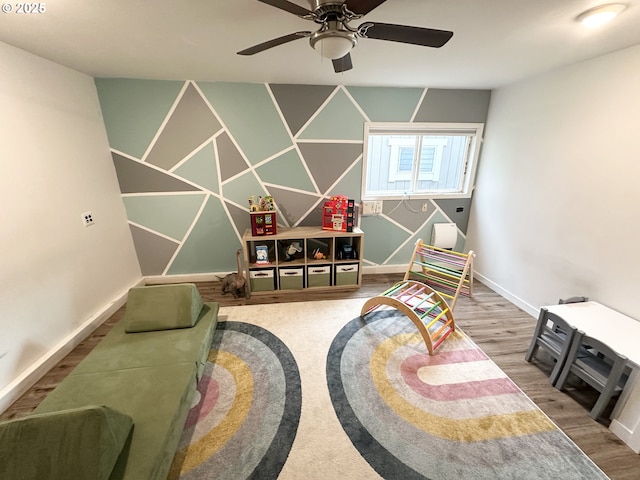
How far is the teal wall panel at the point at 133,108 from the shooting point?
2.75 meters

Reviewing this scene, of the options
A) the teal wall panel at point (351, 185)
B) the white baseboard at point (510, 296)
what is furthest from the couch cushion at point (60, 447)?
the white baseboard at point (510, 296)

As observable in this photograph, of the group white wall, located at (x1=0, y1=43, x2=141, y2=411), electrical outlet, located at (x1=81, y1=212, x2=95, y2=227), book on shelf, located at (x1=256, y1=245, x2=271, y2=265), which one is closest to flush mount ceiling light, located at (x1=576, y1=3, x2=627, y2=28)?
book on shelf, located at (x1=256, y1=245, x2=271, y2=265)

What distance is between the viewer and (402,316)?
274 centimetres

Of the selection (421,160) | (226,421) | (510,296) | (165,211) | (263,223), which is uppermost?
(421,160)

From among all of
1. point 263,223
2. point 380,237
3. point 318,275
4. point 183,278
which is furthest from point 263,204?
point 380,237

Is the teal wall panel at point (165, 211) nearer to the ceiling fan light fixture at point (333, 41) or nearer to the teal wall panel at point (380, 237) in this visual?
the teal wall panel at point (380, 237)

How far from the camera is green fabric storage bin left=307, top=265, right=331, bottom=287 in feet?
10.6

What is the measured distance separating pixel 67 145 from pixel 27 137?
0.36 metres

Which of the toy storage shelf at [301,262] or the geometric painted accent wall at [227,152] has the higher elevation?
the geometric painted accent wall at [227,152]

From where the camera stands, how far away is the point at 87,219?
8.46 ft

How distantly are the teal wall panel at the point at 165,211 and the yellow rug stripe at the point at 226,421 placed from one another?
1.75 metres

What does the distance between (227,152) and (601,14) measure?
3.12m

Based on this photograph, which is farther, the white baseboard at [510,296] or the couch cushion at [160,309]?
the white baseboard at [510,296]

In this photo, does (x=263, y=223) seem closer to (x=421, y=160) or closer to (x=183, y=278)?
(x=183, y=278)
